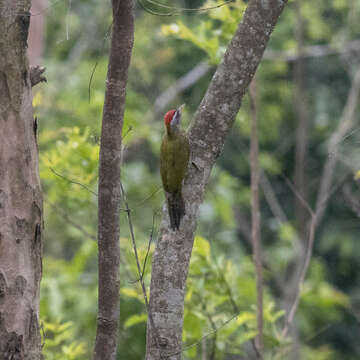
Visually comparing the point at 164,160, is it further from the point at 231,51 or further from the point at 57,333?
the point at 57,333

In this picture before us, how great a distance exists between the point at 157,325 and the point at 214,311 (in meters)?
1.43

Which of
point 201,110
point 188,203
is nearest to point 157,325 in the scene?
point 188,203

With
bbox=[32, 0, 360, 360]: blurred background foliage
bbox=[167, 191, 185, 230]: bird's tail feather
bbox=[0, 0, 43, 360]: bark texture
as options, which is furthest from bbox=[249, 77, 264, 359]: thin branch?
bbox=[0, 0, 43, 360]: bark texture

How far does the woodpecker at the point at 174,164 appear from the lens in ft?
8.47

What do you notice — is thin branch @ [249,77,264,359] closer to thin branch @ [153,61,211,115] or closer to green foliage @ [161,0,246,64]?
green foliage @ [161,0,246,64]

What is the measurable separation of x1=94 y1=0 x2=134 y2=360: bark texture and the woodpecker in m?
0.27

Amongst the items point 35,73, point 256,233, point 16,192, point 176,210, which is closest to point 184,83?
point 256,233

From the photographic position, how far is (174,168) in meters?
3.11

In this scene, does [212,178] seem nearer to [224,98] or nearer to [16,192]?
[224,98]

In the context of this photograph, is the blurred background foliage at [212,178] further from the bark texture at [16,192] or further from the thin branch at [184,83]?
the bark texture at [16,192]

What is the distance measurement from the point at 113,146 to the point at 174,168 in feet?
2.55

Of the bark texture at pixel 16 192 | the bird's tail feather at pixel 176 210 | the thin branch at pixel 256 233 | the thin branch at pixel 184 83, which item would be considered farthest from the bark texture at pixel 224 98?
the thin branch at pixel 184 83

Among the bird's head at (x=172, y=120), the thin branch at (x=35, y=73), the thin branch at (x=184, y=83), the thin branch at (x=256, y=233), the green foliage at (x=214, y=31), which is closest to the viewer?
the thin branch at (x=35, y=73)

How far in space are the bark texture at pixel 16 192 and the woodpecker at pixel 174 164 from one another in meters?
0.57
